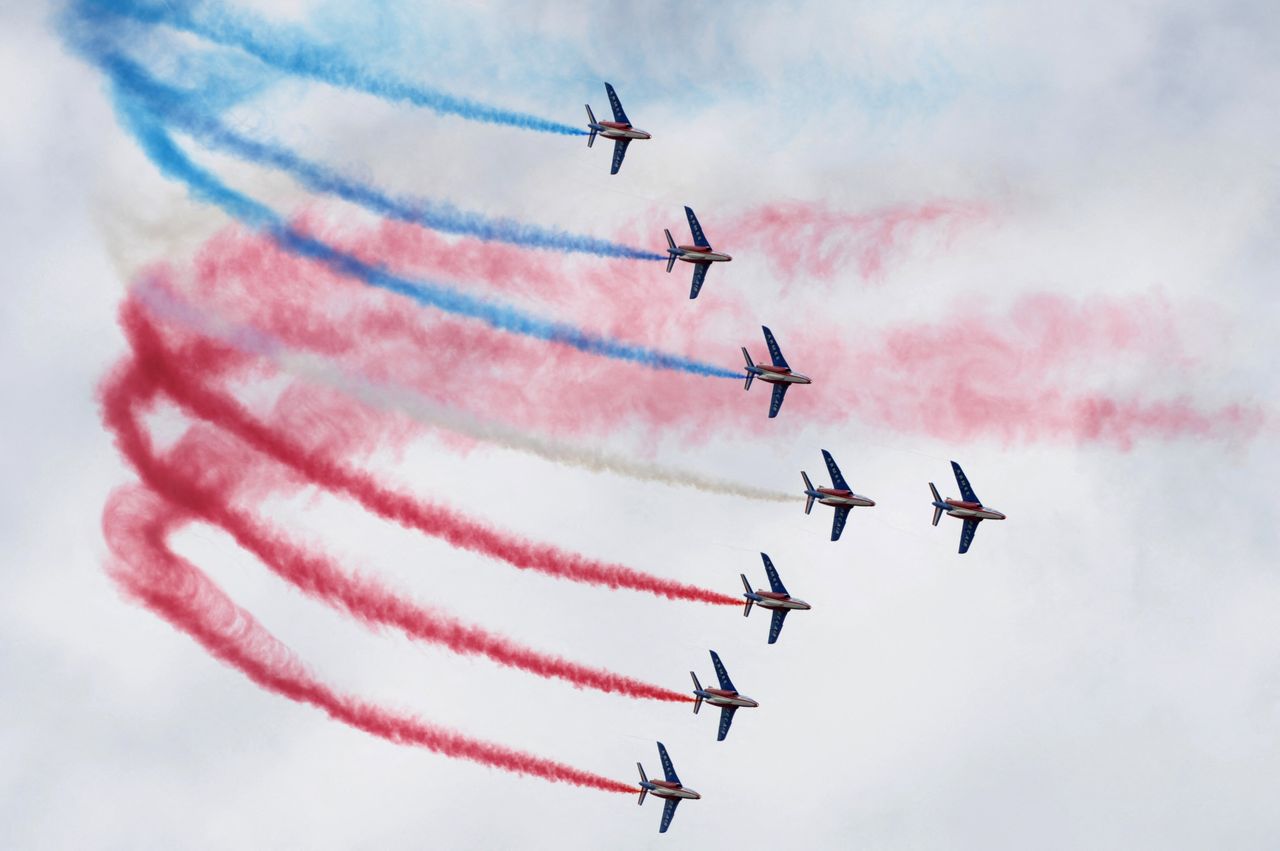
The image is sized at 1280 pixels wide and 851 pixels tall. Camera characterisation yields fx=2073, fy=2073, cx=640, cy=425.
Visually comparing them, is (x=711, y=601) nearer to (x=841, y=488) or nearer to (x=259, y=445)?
(x=841, y=488)

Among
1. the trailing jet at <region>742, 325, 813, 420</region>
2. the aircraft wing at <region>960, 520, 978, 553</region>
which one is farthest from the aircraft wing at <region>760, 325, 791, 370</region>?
the aircraft wing at <region>960, 520, 978, 553</region>

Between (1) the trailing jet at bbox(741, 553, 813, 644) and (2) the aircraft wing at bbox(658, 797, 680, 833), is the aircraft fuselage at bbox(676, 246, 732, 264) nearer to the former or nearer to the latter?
(1) the trailing jet at bbox(741, 553, 813, 644)

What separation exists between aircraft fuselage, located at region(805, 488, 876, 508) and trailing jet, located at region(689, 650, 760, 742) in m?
7.12

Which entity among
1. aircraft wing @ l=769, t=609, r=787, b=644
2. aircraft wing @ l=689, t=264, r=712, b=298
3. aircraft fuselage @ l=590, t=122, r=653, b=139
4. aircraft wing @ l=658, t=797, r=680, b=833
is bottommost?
aircraft wing @ l=658, t=797, r=680, b=833

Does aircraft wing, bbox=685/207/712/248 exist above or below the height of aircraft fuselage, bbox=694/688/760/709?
above

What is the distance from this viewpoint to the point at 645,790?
75.4 metres

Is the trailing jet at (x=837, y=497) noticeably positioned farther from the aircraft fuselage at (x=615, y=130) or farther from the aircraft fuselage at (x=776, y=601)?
the aircraft fuselage at (x=615, y=130)

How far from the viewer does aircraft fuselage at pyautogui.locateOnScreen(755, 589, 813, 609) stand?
7525 centimetres

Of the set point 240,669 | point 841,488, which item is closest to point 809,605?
point 841,488

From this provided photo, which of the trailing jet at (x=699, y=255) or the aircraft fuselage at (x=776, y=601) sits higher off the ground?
the trailing jet at (x=699, y=255)

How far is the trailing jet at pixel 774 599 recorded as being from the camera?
7519 cm

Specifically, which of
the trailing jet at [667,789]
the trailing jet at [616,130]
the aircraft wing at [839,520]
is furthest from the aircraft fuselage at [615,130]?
the trailing jet at [667,789]

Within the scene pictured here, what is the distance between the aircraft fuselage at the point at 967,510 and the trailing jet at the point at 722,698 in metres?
10.2

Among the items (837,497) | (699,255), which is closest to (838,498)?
(837,497)
